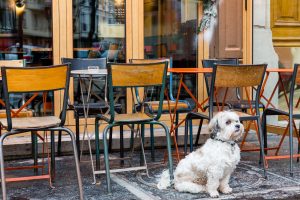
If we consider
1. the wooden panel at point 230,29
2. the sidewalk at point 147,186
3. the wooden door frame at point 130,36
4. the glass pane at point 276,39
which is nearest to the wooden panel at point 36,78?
the sidewalk at point 147,186

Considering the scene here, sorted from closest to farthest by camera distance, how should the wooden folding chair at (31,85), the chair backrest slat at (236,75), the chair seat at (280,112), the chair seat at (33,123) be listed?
the wooden folding chair at (31,85)
the chair seat at (33,123)
the chair backrest slat at (236,75)
the chair seat at (280,112)

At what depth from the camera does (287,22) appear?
298 inches

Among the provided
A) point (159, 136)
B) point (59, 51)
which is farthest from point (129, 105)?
point (59, 51)

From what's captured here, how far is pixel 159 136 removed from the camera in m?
6.44

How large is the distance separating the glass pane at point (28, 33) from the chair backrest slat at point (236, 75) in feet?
8.08

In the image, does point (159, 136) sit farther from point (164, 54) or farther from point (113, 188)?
point (113, 188)

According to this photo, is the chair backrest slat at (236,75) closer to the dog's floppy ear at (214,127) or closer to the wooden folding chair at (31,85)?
the dog's floppy ear at (214,127)

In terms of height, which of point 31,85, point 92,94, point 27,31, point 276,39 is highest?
point 27,31

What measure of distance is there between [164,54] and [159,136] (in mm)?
1232

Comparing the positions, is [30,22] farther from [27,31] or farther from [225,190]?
[225,190]

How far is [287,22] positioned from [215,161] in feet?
12.8

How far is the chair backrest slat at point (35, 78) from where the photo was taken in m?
3.92

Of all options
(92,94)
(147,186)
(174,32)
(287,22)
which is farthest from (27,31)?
(287,22)

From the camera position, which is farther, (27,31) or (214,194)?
(27,31)
